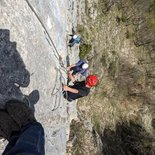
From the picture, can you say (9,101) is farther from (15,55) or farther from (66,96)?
(66,96)

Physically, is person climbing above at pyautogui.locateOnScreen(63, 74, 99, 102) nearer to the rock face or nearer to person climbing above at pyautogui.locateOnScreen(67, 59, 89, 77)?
the rock face

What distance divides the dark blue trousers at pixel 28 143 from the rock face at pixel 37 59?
3.89 ft

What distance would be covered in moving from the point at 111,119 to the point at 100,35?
3811 mm

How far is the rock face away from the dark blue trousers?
119 centimetres

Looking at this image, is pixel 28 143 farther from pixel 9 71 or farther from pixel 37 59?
pixel 37 59

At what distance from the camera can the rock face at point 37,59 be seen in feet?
19.4

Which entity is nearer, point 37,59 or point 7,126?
point 7,126

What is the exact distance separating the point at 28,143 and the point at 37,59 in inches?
124

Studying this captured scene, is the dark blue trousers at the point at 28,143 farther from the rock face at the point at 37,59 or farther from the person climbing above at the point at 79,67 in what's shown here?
the person climbing above at the point at 79,67

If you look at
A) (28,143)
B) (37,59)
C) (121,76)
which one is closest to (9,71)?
(37,59)

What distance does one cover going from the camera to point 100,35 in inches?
640

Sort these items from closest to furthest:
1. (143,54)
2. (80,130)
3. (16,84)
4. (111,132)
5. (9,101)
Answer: (9,101)
(16,84)
(80,130)
(111,132)
(143,54)

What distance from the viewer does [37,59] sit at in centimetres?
696

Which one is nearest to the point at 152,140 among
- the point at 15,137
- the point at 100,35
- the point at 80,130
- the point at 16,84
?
the point at 100,35
